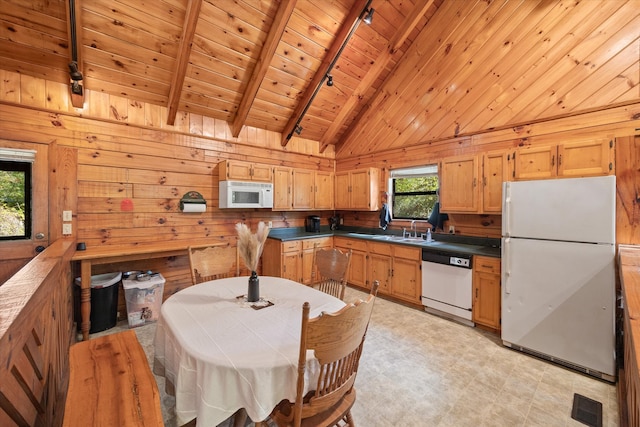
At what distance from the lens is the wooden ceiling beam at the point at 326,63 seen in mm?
3234

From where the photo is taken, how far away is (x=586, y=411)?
1.86m

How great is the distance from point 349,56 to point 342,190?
2173 mm

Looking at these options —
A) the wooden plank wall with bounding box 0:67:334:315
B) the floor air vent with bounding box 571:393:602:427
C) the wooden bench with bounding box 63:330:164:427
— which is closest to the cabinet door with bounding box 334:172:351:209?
the wooden plank wall with bounding box 0:67:334:315

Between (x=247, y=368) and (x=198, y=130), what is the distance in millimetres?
3604

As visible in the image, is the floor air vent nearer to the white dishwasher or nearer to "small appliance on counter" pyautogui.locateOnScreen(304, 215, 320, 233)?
the white dishwasher

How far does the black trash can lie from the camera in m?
2.91

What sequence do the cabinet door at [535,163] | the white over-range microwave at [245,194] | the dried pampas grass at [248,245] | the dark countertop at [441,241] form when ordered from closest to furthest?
the dried pampas grass at [248,245] → the cabinet door at [535,163] → the dark countertop at [441,241] → the white over-range microwave at [245,194]

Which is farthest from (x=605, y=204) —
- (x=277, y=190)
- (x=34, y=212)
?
(x=34, y=212)

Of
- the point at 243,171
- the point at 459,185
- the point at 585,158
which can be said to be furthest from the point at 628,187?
the point at 243,171

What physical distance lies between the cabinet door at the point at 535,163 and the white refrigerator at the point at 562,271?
356mm

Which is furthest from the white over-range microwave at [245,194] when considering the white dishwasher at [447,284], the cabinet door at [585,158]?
the cabinet door at [585,158]

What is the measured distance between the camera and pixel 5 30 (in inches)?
96.3

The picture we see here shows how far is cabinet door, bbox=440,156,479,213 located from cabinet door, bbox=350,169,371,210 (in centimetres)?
126

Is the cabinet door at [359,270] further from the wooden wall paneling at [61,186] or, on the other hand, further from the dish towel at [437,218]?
the wooden wall paneling at [61,186]
